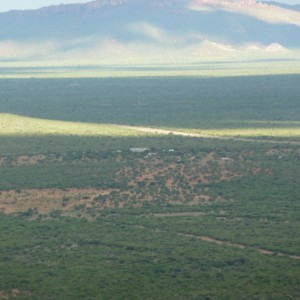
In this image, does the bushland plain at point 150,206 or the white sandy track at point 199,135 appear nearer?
the bushland plain at point 150,206

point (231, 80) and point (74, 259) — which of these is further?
point (231, 80)

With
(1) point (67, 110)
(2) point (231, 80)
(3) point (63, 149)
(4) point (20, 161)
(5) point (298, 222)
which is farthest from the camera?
(2) point (231, 80)

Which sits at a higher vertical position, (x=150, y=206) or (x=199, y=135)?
(x=199, y=135)

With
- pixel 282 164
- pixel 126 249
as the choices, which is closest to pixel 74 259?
pixel 126 249

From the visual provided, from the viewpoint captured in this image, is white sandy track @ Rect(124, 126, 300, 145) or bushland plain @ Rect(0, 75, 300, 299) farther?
white sandy track @ Rect(124, 126, 300, 145)

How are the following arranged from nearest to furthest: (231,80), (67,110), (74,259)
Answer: (74,259) → (67,110) → (231,80)

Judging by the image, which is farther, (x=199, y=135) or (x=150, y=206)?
(x=199, y=135)

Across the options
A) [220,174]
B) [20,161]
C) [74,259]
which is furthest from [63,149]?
[74,259]

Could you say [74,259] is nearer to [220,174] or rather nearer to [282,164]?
[220,174]
